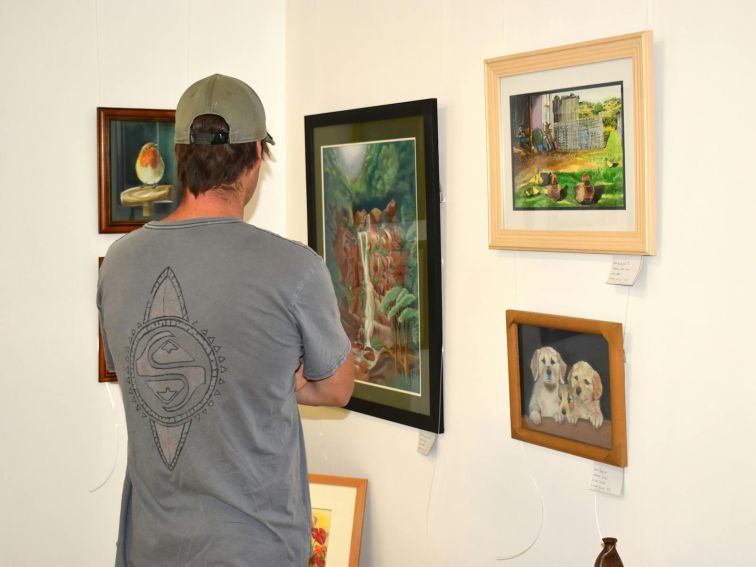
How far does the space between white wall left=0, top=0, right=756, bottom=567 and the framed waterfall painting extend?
57mm

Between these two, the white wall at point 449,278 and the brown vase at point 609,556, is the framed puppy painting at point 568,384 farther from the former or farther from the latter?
the brown vase at point 609,556

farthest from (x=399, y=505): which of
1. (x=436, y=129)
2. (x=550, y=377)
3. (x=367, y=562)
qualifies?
(x=436, y=129)

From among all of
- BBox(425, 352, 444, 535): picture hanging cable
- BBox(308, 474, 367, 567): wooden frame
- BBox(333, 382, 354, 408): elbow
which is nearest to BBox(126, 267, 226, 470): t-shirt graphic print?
BBox(333, 382, 354, 408): elbow

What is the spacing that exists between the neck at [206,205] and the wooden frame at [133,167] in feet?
4.14

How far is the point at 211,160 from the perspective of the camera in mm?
1598

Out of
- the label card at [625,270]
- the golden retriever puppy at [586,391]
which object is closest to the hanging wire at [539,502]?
the golden retriever puppy at [586,391]

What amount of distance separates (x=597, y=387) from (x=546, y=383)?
0.15 m

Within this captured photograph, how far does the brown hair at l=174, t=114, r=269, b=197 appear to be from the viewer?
1.59 metres

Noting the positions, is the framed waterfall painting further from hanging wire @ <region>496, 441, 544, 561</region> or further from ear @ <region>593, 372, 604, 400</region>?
ear @ <region>593, 372, 604, 400</region>

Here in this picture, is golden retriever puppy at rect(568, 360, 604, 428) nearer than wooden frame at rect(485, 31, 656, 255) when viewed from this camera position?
No

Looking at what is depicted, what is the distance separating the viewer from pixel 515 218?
2064 millimetres

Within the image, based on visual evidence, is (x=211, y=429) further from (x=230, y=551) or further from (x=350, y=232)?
(x=350, y=232)

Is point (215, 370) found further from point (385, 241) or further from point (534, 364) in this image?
point (385, 241)

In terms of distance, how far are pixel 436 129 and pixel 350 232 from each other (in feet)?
1.57
